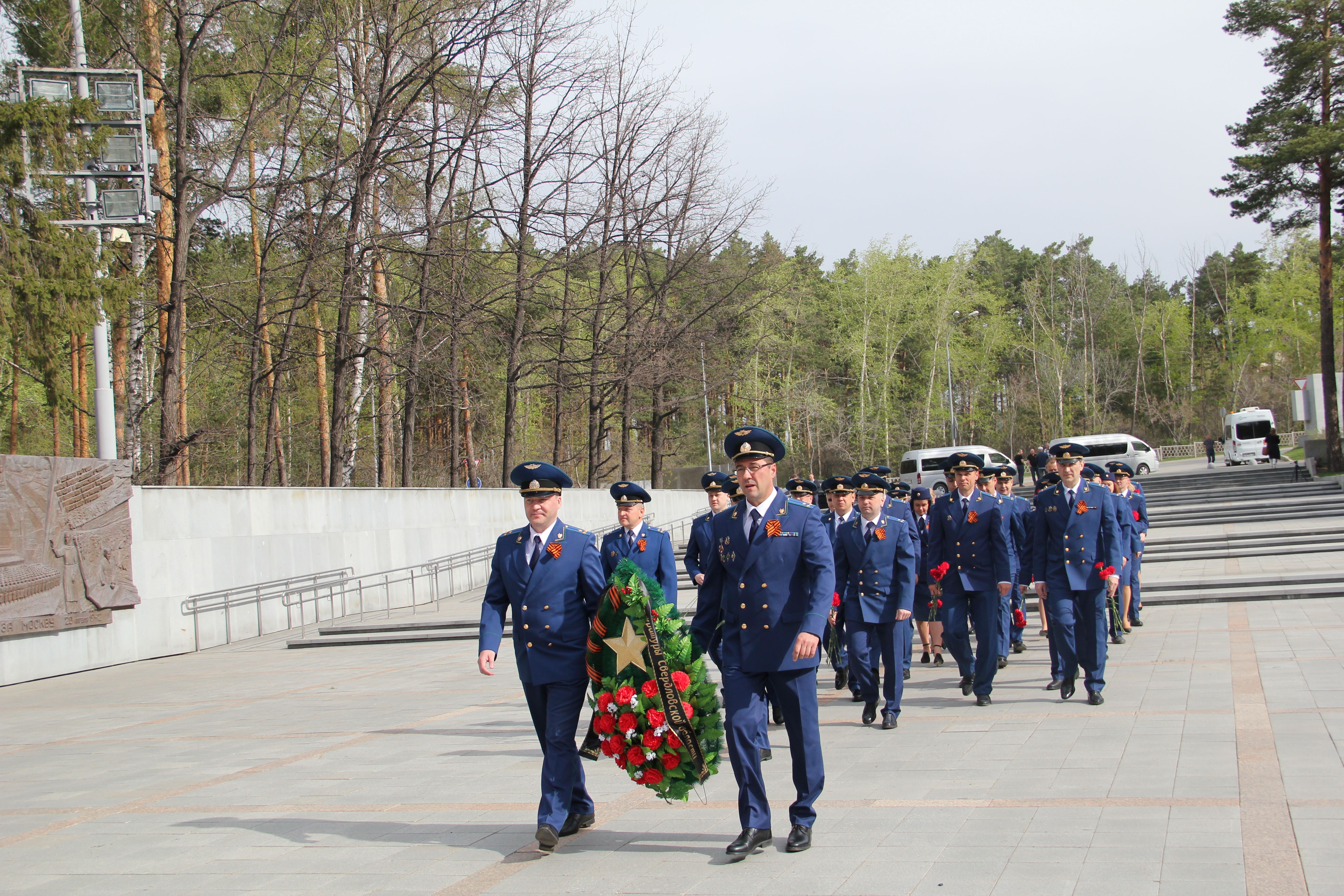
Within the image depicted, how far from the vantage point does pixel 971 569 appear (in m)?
8.91

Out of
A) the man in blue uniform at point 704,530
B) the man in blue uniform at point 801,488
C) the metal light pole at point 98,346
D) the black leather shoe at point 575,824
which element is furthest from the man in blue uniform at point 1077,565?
the metal light pole at point 98,346

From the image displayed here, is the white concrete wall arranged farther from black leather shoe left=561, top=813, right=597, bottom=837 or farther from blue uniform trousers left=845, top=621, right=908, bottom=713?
black leather shoe left=561, top=813, right=597, bottom=837

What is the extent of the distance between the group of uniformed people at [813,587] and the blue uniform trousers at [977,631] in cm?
2

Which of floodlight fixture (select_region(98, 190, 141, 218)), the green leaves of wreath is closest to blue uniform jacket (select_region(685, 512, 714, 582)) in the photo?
the green leaves of wreath

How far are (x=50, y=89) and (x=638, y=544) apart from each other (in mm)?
11558

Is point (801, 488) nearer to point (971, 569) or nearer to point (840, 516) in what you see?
point (840, 516)

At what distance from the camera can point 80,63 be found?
14672 millimetres

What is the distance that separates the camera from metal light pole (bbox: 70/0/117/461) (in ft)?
47.5

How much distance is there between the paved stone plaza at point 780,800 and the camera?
4.55m

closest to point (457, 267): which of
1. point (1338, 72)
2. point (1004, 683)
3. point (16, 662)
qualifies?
point (16, 662)

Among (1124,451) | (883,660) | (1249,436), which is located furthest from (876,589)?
(1249,436)

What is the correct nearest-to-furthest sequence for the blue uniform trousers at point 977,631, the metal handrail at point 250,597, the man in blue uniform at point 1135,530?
the blue uniform trousers at point 977,631 → the man in blue uniform at point 1135,530 → the metal handrail at point 250,597

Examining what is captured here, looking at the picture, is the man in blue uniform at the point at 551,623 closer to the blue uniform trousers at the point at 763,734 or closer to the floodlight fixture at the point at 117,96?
the blue uniform trousers at the point at 763,734

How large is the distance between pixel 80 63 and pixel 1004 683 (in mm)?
13994
